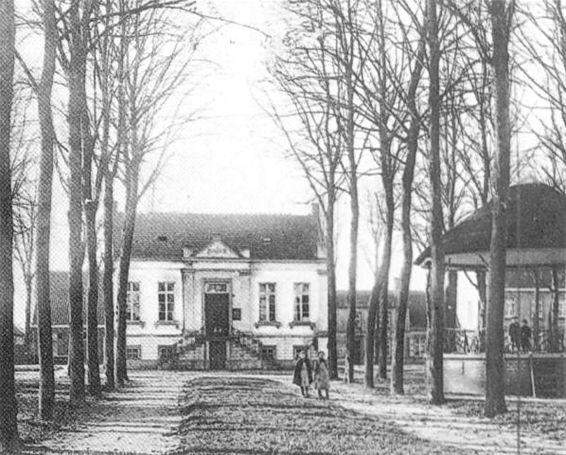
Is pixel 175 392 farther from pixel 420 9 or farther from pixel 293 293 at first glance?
pixel 293 293

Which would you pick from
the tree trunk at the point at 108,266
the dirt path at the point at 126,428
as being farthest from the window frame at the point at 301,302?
the dirt path at the point at 126,428

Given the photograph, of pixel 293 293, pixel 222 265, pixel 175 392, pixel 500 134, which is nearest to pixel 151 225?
pixel 222 265

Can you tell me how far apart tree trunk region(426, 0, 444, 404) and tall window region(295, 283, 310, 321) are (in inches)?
1171

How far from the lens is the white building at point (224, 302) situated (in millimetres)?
48969

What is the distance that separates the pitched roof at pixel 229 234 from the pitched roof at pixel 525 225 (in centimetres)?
2632

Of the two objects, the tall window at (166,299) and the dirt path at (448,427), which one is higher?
the tall window at (166,299)

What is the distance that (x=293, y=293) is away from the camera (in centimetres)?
5050

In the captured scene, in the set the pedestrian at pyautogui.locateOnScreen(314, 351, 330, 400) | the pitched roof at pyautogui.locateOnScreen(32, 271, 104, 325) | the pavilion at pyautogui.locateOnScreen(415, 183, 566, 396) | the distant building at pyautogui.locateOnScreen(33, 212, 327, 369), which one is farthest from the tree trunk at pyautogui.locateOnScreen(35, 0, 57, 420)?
the pitched roof at pyautogui.locateOnScreen(32, 271, 104, 325)

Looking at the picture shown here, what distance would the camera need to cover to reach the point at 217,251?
164 feet

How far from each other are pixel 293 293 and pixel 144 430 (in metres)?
35.3

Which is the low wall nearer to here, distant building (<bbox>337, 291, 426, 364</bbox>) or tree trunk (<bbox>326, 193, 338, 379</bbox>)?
tree trunk (<bbox>326, 193, 338, 379</bbox>)

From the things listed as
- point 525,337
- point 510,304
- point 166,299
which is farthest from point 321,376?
point 510,304

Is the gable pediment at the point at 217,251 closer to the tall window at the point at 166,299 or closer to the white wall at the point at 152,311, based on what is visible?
the white wall at the point at 152,311

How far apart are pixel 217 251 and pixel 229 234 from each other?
3471 millimetres
